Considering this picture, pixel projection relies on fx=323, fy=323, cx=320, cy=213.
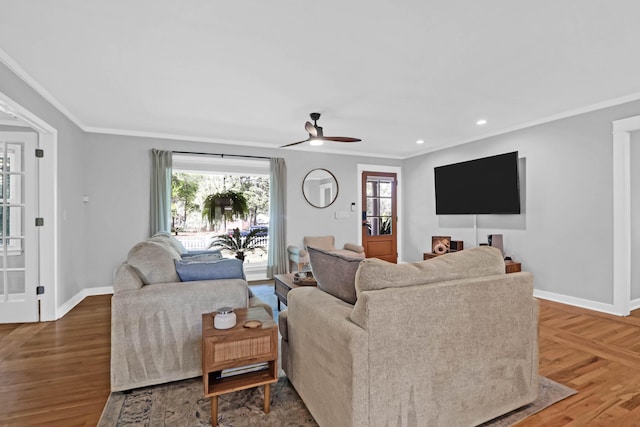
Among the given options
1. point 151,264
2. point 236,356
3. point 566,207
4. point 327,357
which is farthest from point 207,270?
point 566,207

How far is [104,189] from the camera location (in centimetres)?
479

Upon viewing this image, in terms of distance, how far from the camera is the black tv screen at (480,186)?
4.66 meters

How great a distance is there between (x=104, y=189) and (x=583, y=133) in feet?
21.4

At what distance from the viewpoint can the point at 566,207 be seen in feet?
13.6

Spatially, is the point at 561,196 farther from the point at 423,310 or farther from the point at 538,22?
the point at 423,310

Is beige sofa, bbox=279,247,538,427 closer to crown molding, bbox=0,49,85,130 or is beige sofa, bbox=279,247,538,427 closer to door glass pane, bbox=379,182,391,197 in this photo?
crown molding, bbox=0,49,85,130

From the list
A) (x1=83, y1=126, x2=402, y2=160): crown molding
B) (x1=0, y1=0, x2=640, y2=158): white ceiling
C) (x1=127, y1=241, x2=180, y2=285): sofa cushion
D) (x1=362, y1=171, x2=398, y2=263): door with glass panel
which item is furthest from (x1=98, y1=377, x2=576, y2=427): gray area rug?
(x1=362, y1=171, x2=398, y2=263): door with glass panel

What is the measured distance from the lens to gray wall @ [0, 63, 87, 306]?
3.51 meters

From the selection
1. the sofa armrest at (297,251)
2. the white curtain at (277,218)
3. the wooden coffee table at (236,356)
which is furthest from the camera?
the white curtain at (277,218)

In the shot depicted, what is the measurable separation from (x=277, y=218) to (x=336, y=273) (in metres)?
3.90

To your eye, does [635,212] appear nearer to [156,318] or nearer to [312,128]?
[312,128]

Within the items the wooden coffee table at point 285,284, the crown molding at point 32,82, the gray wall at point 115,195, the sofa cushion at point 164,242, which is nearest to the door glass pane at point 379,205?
the gray wall at point 115,195

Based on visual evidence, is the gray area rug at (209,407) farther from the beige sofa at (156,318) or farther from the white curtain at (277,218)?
the white curtain at (277,218)

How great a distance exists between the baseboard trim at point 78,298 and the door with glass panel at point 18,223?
0.71ft
